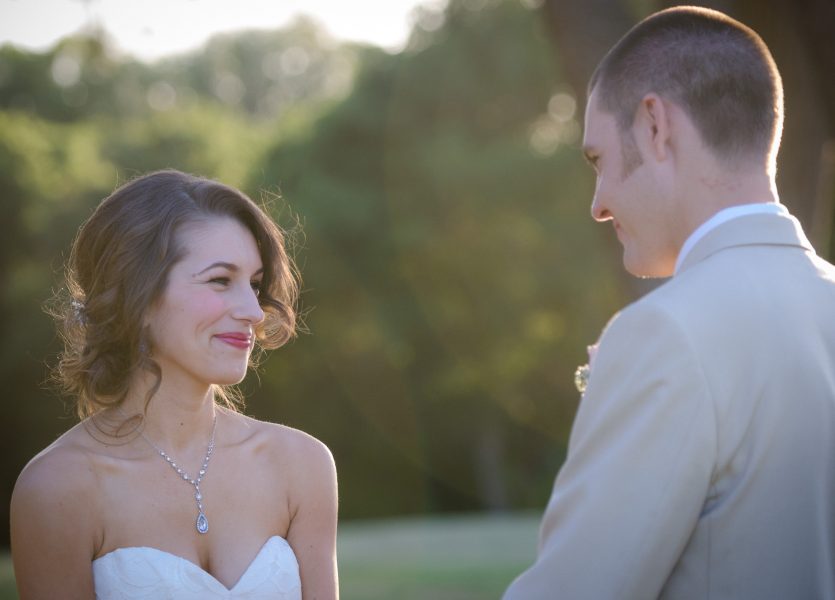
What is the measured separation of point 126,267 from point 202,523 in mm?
978

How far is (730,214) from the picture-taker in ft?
8.86

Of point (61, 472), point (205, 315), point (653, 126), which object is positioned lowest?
point (61, 472)

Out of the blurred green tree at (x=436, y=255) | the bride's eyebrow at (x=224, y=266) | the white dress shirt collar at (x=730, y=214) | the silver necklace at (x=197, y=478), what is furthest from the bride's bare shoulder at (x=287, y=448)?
the blurred green tree at (x=436, y=255)

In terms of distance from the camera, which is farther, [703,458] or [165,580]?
[165,580]

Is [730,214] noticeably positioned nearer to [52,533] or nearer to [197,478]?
[197,478]

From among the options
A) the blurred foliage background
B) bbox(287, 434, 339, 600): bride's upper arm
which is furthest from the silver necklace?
the blurred foliage background

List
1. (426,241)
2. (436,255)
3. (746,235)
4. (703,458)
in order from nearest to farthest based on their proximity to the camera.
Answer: (703,458) → (746,235) → (426,241) → (436,255)

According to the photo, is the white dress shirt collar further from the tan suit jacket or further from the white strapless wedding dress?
the white strapless wedding dress

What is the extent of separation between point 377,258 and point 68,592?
24.5 m

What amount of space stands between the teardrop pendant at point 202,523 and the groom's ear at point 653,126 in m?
2.10

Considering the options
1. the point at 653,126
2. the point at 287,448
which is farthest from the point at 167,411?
the point at 653,126

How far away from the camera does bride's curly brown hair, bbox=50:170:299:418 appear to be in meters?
3.78

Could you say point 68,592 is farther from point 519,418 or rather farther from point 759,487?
point 519,418

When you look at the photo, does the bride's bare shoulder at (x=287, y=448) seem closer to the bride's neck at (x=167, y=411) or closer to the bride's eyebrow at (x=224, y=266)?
the bride's neck at (x=167, y=411)
